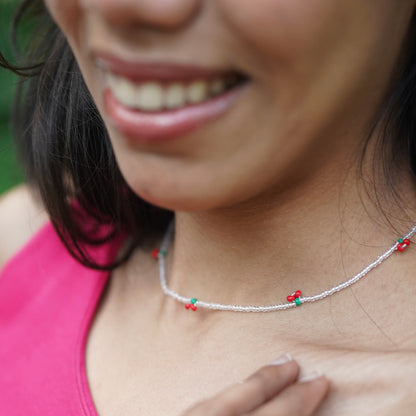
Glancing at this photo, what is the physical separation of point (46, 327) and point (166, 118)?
805 millimetres

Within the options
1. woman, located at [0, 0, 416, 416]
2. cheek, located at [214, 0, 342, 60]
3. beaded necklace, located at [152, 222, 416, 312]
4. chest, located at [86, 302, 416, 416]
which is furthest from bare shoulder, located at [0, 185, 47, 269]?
cheek, located at [214, 0, 342, 60]

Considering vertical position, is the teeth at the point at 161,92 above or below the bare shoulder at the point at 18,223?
above

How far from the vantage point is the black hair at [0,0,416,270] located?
56.8 inches

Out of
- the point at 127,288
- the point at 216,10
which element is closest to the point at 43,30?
the point at 127,288

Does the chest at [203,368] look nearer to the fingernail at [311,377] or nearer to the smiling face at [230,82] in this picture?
the fingernail at [311,377]

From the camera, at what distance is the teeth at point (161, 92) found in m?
0.97

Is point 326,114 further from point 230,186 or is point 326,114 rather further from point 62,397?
point 62,397

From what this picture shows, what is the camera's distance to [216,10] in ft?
2.83

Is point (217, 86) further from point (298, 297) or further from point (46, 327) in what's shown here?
point (46, 327)

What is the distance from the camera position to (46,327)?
159 centimetres

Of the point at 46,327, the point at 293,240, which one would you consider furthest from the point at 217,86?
the point at 46,327

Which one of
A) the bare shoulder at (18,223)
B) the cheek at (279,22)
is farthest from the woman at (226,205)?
the bare shoulder at (18,223)

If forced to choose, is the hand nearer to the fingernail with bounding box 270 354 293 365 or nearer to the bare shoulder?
the fingernail with bounding box 270 354 293 365

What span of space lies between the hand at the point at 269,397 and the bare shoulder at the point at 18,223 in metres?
1.06
